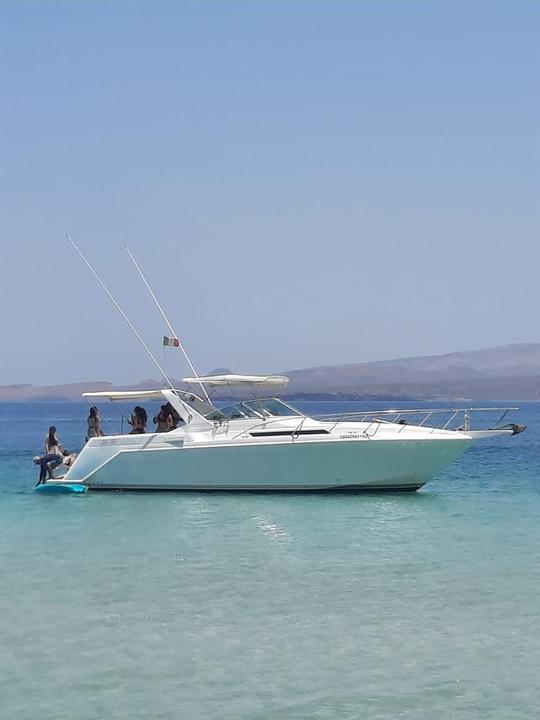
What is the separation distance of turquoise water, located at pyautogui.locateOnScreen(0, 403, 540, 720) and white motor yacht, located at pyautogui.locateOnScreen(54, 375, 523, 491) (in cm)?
182

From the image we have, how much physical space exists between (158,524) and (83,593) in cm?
805

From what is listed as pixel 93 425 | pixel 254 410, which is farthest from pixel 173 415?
pixel 254 410

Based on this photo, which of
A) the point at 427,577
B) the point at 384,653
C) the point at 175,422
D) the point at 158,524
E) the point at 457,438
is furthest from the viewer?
the point at 175,422

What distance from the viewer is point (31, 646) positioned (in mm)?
12484

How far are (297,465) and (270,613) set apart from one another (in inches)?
528

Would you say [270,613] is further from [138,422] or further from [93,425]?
[93,425]

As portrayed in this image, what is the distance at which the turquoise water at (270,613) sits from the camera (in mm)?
10562

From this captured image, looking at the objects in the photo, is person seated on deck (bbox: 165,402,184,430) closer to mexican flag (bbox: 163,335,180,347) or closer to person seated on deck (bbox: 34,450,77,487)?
mexican flag (bbox: 163,335,180,347)

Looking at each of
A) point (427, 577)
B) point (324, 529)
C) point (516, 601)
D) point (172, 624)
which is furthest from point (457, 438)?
point (172, 624)

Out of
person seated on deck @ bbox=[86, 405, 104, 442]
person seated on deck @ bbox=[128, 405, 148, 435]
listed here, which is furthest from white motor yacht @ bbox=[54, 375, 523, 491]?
person seated on deck @ bbox=[86, 405, 104, 442]

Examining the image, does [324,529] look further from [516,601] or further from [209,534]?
[516,601]

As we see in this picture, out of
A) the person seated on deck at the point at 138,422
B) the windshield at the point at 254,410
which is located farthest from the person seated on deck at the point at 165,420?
the windshield at the point at 254,410

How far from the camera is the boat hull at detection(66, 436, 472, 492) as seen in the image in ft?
90.3

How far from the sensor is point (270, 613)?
564 inches
